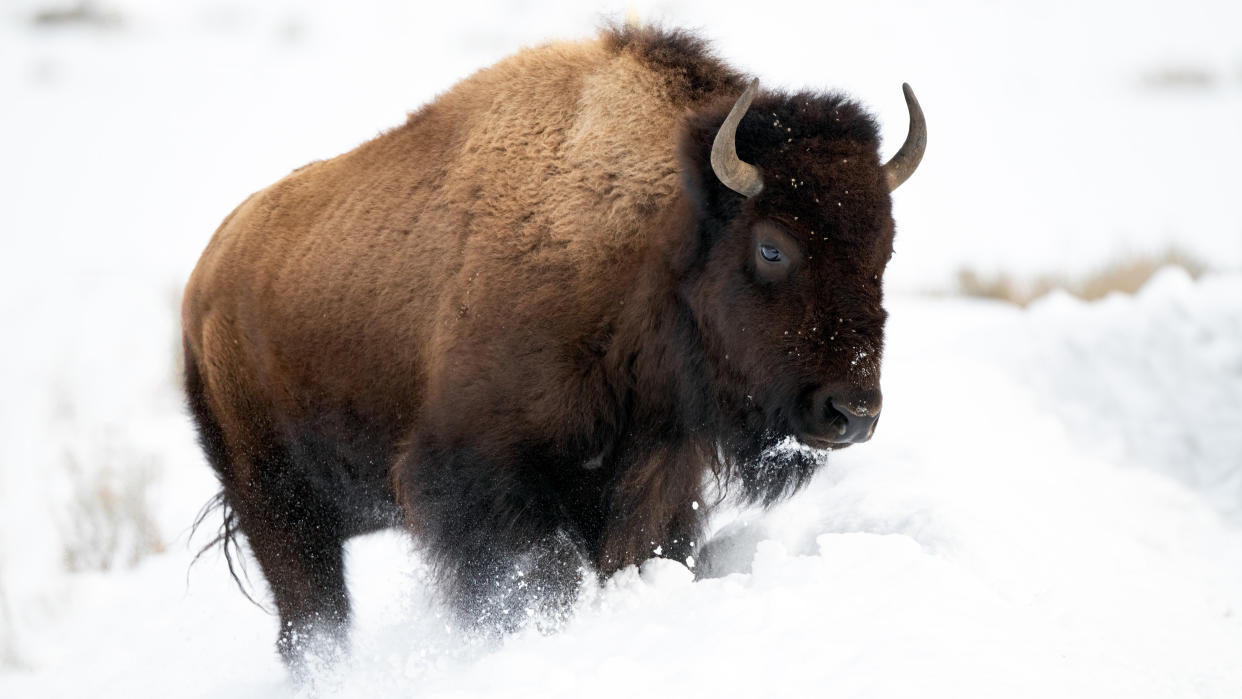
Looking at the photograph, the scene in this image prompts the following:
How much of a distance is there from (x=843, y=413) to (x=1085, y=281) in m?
6.74

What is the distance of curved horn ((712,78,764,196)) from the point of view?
9.22 ft

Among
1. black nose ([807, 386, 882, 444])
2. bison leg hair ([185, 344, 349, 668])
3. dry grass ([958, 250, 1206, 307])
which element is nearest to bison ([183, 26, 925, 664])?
black nose ([807, 386, 882, 444])

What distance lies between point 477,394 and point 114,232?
34.1 feet

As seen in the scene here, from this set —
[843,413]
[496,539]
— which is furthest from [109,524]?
[843,413]

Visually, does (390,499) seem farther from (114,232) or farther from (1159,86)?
(1159,86)

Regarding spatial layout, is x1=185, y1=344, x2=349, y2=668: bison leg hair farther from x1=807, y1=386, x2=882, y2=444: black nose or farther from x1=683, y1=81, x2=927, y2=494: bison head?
x1=807, y1=386, x2=882, y2=444: black nose

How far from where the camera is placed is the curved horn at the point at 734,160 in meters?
2.81

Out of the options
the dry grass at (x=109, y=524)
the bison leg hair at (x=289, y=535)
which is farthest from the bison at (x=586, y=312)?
the dry grass at (x=109, y=524)

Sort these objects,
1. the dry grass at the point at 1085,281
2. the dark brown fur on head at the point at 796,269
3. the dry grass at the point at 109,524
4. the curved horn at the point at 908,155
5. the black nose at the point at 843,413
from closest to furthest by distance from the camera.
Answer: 1. the black nose at the point at 843,413
2. the dark brown fur on head at the point at 796,269
3. the curved horn at the point at 908,155
4. the dry grass at the point at 109,524
5. the dry grass at the point at 1085,281

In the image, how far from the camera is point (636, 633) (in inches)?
104

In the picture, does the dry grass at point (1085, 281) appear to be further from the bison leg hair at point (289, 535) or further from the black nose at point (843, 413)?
the bison leg hair at point (289, 535)

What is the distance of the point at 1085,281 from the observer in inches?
339

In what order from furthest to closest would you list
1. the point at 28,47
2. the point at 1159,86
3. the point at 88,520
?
the point at 28,47 → the point at 1159,86 → the point at 88,520

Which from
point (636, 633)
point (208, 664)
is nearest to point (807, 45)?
point (208, 664)
